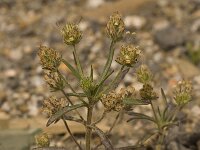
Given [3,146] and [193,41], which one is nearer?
[3,146]

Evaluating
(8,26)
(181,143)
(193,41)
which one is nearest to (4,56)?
(8,26)

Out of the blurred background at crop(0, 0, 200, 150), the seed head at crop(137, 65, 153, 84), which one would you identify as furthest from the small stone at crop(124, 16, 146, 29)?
the seed head at crop(137, 65, 153, 84)

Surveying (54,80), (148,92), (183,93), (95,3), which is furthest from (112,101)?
(95,3)

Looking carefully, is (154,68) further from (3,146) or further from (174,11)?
(3,146)

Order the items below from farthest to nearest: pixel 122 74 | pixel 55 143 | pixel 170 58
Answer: pixel 170 58 < pixel 55 143 < pixel 122 74

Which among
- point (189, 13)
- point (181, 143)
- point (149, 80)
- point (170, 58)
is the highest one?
point (189, 13)

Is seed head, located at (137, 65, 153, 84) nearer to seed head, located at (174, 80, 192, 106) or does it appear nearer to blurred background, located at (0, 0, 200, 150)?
seed head, located at (174, 80, 192, 106)

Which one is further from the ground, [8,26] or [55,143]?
[8,26]

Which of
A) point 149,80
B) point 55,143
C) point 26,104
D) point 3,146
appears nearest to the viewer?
point 149,80
